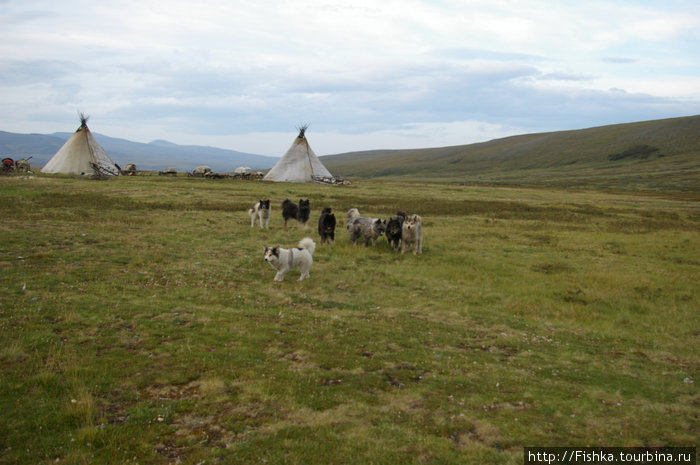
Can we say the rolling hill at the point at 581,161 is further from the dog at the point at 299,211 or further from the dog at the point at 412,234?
the dog at the point at 299,211

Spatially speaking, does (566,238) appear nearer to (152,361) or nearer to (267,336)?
(267,336)

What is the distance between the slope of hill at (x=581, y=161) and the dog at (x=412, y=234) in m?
74.3

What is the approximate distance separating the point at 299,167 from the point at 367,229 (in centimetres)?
4781

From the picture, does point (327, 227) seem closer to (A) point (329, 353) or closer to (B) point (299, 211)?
(B) point (299, 211)

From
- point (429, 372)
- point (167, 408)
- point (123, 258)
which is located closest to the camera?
point (167, 408)

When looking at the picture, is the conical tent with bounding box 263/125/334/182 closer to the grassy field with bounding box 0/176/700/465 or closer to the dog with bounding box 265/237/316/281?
the grassy field with bounding box 0/176/700/465

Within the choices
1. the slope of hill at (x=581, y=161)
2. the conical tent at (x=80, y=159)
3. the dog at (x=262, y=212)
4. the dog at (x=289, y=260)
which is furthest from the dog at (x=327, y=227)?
the slope of hill at (x=581, y=161)

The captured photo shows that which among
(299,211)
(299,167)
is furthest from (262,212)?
(299,167)

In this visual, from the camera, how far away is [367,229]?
20328 mm

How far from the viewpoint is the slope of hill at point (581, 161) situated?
93.8 meters

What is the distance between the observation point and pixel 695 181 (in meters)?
79.7

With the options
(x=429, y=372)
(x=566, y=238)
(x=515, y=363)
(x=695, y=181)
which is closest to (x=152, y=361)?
(x=429, y=372)

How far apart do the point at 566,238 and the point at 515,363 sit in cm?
1764

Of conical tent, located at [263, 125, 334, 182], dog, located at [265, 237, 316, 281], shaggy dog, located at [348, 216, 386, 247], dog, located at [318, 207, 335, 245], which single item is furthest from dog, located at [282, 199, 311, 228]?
conical tent, located at [263, 125, 334, 182]
